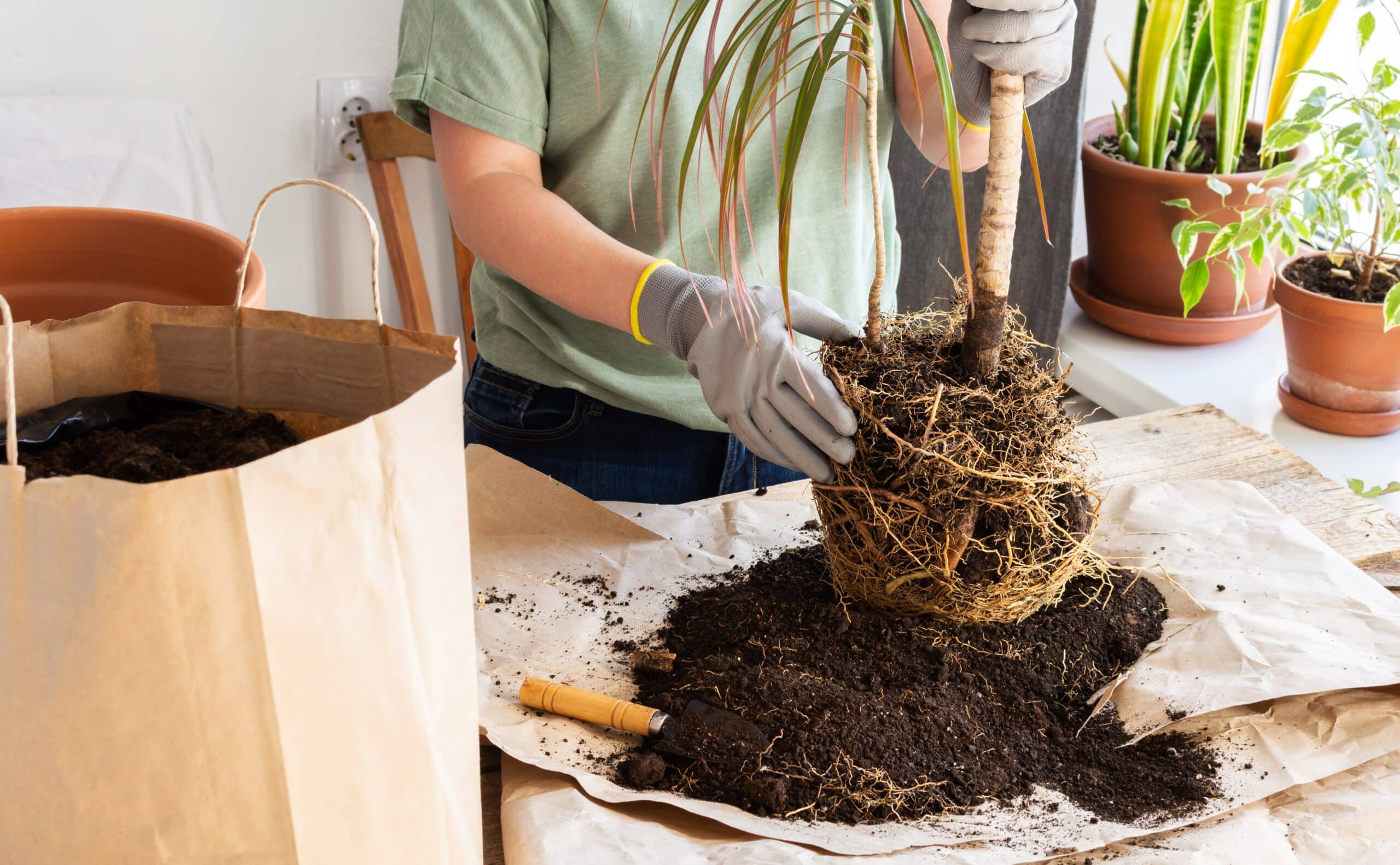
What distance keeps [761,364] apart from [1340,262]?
1123 mm

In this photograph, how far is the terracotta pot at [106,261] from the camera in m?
0.83

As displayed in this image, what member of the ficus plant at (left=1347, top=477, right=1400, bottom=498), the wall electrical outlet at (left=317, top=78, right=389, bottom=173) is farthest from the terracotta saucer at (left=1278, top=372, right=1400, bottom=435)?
the wall electrical outlet at (left=317, top=78, right=389, bottom=173)

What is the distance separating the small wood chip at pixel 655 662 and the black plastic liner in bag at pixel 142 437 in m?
0.36

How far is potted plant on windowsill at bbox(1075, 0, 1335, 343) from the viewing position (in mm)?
1662

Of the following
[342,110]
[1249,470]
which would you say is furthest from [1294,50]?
[342,110]

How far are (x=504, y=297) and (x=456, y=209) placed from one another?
Result: 0.13 m

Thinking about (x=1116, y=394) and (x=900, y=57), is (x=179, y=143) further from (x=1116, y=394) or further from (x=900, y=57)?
(x=1116, y=394)

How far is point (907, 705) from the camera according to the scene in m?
0.83

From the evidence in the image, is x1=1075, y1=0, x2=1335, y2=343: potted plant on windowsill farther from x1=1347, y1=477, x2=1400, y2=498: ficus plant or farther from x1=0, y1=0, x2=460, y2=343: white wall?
x1=0, y1=0, x2=460, y2=343: white wall

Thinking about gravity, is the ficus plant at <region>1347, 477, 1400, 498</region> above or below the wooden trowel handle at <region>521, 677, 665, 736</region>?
below

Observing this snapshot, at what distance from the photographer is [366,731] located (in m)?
0.51

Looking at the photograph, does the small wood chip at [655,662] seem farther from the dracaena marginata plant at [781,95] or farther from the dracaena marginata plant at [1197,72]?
the dracaena marginata plant at [1197,72]

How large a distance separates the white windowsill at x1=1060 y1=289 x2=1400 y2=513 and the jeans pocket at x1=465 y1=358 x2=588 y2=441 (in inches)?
39.8

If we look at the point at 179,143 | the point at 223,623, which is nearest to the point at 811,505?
the point at 223,623
